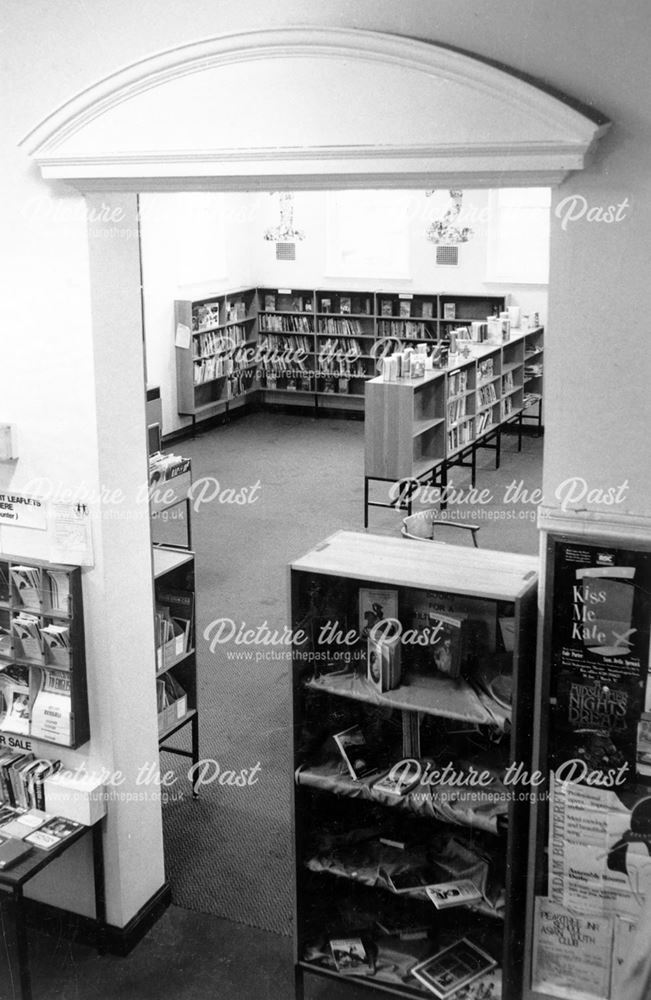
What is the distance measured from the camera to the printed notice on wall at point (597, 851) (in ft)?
11.4

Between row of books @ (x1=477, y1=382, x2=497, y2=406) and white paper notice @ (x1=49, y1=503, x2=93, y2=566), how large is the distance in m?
7.68

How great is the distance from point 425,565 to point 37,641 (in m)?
1.59

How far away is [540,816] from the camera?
11.8 ft

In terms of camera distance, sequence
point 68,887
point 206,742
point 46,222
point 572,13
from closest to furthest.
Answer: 1. point 572,13
2. point 46,222
3. point 68,887
4. point 206,742

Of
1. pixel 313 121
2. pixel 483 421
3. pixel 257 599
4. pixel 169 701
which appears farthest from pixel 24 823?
pixel 483 421

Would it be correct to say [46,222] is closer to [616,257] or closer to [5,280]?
[5,280]

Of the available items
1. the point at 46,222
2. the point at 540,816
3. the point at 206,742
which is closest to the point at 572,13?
the point at 46,222

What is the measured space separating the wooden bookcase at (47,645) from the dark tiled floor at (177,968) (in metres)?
0.72

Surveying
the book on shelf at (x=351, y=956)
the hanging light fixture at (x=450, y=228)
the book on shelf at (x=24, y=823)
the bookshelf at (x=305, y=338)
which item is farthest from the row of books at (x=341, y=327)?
the book on shelf at (x=351, y=956)

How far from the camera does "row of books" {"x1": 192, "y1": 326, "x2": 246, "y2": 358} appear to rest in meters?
13.3

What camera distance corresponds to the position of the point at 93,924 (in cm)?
446

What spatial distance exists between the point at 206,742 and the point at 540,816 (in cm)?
293

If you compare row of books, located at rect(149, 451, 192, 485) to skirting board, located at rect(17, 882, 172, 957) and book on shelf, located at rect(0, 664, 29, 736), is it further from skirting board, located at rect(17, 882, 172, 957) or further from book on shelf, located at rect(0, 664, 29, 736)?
skirting board, located at rect(17, 882, 172, 957)

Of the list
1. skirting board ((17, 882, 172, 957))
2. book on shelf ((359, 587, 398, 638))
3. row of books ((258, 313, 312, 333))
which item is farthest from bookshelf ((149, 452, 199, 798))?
row of books ((258, 313, 312, 333))
